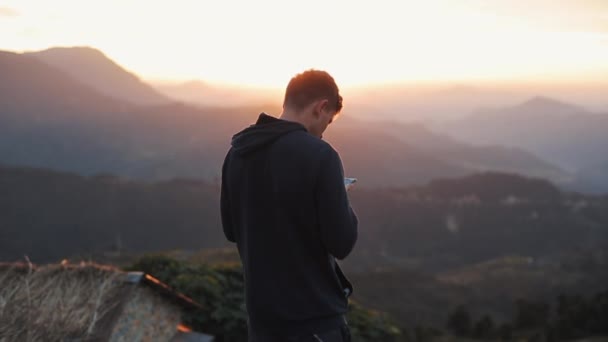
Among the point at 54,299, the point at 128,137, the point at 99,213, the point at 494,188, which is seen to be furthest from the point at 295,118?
the point at 128,137

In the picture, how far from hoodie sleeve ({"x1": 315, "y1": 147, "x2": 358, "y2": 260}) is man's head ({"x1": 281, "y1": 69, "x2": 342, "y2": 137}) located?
0.24 meters

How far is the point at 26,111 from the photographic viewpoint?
133 metres

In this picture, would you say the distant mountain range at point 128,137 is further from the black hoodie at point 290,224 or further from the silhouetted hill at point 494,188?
the black hoodie at point 290,224

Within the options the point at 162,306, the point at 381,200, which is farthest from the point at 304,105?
the point at 381,200

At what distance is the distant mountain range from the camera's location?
427 ft

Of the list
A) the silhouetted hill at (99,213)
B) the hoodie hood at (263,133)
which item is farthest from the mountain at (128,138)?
the hoodie hood at (263,133)

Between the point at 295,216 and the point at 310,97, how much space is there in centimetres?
52

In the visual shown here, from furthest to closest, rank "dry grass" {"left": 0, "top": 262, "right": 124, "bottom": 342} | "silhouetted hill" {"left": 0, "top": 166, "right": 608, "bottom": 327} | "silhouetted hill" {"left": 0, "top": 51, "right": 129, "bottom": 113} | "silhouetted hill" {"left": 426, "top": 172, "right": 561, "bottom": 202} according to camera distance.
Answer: "silhouetted hill" {"left": 0, "top": 51, "right": 129, "bottom": 113}, "silhouetted hill" {"left": 426, "top": 172, "right": 561, "bottom": 202}, "silhouetted hill" {"left": 0, "top": 166, "right": 608, "bottom": 327}, "dry grass" {"left": 0, "top": 262, "right": 124, "bottom": 342}

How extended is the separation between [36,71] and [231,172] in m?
141

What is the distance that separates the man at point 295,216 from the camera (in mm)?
2322

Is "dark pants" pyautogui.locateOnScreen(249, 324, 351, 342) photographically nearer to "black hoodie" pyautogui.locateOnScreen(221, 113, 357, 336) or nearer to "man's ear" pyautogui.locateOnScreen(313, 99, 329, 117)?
"black hoodie" pyautogui.locateOnScreen(221, 113, 357, 336)

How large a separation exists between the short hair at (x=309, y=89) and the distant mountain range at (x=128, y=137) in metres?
116

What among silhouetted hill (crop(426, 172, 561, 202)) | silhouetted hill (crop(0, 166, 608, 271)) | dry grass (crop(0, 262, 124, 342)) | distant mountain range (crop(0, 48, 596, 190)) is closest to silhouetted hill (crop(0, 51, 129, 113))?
distant mountain range (crop(0, 48, 596, 190))

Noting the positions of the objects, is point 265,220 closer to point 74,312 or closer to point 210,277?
point 74,312
